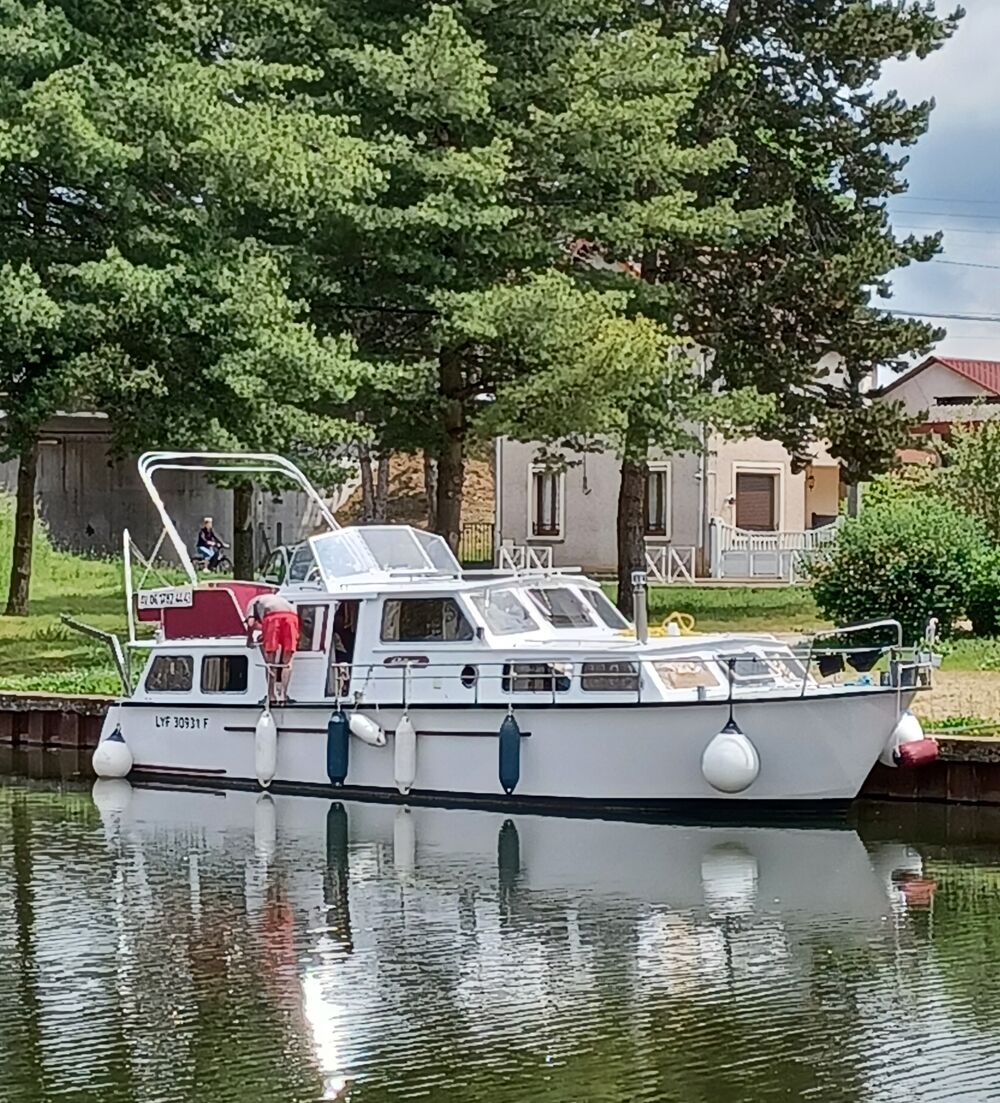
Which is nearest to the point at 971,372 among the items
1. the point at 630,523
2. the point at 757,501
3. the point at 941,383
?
the point at 941,383

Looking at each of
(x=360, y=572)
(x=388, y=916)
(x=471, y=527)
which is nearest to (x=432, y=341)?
(x=360, y=572)

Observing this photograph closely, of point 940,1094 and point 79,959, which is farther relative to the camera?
point 79,959

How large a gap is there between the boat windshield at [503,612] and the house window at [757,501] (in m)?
28.6

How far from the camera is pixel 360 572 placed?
79.0ft

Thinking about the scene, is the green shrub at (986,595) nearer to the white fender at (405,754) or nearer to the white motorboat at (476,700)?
the white motorboat at (476,700)

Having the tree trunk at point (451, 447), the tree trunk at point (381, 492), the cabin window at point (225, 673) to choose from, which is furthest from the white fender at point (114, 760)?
the tree trunk at point (381, 492)

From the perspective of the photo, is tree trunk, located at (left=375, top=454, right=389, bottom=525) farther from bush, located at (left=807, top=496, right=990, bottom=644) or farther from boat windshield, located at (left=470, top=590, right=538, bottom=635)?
boat windshield, located at (left=470, top=590, right=538, bottom=635)

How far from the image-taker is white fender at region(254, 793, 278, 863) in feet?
66.2

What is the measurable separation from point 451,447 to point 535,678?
40.0ft

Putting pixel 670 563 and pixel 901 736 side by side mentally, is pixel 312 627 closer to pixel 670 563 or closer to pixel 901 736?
pixel 901 736

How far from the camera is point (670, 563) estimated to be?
4866 centimetres

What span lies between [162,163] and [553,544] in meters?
23.6

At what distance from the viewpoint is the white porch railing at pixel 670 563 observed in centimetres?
4766

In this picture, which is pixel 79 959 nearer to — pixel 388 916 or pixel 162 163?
pixel 388 916
